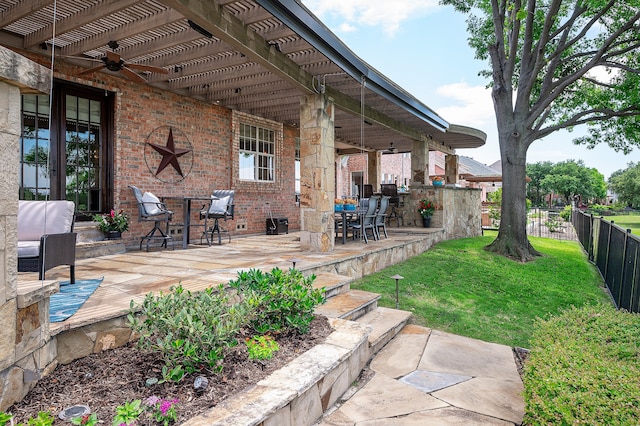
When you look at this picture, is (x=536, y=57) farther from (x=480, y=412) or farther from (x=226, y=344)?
(x=226, y=344)

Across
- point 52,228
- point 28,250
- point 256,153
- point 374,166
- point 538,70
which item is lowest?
point 28,250

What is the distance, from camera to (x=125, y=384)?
192 centimetres

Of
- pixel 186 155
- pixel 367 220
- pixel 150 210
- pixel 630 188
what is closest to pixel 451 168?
pixel 367 220

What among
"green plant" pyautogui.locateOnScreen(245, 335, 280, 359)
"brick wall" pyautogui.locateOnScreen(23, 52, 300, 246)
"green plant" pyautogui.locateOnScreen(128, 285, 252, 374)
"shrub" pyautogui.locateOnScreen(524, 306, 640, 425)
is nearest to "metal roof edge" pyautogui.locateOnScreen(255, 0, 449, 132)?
"green plant" pyautogui.locateOnScreen(128, 285, 252, 374)

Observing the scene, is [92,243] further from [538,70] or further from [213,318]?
[538,70]

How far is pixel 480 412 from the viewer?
2.19m

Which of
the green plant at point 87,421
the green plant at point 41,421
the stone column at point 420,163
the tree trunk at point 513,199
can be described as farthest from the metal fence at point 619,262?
the green plant at point 41,421

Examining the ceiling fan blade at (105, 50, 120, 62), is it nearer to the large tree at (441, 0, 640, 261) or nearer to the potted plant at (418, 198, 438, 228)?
the large tree at (441, 0, 640, 261)

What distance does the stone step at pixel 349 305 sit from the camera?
3408mm

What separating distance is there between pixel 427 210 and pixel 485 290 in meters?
4.65

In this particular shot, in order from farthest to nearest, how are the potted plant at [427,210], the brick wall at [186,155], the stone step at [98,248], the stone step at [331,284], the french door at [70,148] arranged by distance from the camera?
the potted plant at [427,210] < the brick wall at [186,155] < the french door at [70,148] < the stone step at [98,248] < the stone step at [331,284]

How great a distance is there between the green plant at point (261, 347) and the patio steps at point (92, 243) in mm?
3979

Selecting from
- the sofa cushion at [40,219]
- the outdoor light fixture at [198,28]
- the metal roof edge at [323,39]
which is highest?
the metal roof edge at [323,39]

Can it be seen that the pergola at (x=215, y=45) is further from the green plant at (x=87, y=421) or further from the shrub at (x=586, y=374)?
the shrub at (x=586, y=374)
